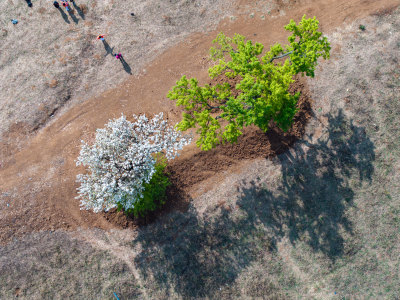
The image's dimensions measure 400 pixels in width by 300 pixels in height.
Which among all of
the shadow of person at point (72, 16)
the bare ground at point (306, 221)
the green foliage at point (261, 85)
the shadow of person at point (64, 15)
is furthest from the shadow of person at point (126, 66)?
the bare ground at point (306, 221)

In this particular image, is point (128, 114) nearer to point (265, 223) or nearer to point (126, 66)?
point (126, 66)

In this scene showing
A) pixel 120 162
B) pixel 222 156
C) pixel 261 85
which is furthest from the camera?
pixel 222 156

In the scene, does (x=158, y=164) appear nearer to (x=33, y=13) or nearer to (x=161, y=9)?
(x=161, y=9)

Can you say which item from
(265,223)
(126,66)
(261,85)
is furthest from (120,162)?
(265,223)

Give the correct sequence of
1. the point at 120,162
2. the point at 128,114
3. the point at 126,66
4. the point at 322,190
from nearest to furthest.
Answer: the point at 120,162
the point at 322,190
the point at 128,114
the point at 126,66

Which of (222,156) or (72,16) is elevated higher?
(72,16)

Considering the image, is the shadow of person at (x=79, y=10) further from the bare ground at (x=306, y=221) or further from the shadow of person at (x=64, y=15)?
the bare ground at (x=306, y=221)

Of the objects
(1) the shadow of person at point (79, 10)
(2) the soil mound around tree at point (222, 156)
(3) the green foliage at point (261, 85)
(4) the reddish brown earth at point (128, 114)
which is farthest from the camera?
(1) the shadow of person at point (79, 10)

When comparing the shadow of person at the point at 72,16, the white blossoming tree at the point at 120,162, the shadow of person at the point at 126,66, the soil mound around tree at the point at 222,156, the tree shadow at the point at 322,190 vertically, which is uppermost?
the shadow of person at the point at 72,16
